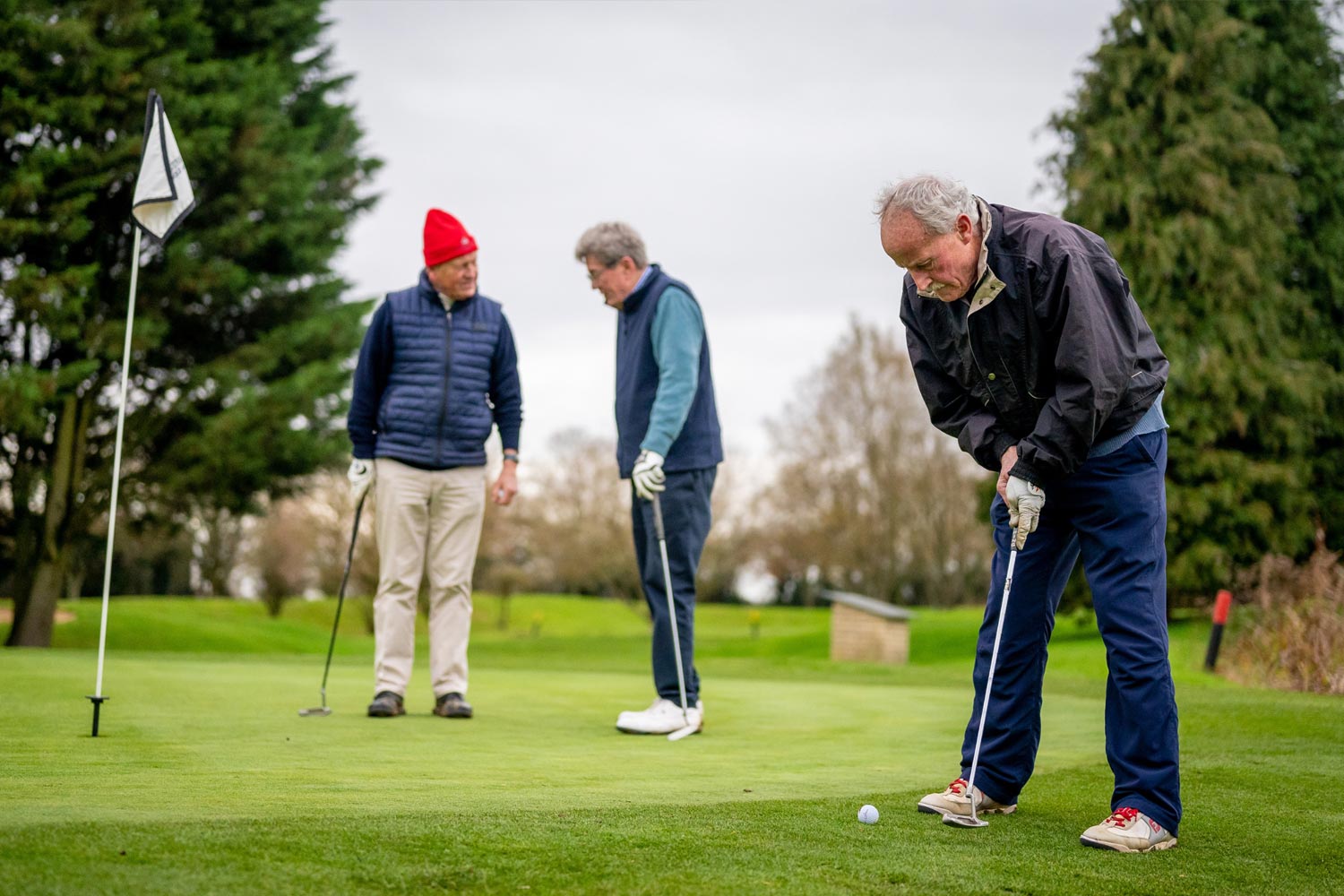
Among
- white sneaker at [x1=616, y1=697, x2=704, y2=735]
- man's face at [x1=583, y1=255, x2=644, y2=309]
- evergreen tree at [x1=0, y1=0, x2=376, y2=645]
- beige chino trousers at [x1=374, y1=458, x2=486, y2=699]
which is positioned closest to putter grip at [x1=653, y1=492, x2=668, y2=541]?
white sneaker at [x1=616, y1=697, x2=704, y2=735]

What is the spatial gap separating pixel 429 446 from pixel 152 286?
47.2 ft

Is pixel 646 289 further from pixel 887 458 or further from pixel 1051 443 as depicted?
pixel 887 458

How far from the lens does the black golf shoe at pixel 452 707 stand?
5621mm

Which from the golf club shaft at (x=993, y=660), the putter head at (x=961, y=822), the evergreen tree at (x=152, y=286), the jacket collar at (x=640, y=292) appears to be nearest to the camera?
the putter head at (x=961, y=822)

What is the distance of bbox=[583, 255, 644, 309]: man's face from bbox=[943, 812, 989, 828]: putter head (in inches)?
127

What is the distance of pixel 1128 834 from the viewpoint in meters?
2.98

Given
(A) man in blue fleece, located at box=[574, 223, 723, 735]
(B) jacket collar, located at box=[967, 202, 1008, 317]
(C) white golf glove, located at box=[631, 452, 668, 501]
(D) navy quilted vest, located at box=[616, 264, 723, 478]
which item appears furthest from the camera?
(D) navy quilted vest, located at box=[616, 264, 723, 478]

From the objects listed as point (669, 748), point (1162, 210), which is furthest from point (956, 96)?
point (1162, 210)

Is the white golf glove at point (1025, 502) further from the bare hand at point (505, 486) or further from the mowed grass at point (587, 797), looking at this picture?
the bare hand at point (505, 486)

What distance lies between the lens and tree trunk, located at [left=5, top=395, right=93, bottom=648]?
17766 mm

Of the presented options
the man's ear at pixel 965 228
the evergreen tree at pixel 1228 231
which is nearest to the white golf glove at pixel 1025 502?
the man's ear at pixel 965 228

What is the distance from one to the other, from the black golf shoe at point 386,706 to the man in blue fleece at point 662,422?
1004mm

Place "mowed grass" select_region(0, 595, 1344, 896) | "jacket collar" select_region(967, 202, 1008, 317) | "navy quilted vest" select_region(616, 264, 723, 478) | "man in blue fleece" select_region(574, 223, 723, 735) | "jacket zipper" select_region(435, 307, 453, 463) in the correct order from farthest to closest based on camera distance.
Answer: "jacket zipper" select_region(435, 307, 453, 463), "navy quilted vest" select_region(616, 264, 723, 478), "man in blue fleece" select_region(574, 223, 723, 735), "jacket collar" select_region(967, 202, 1008, 317), "mowed grass" select_region(0, 595, 1344, 896)

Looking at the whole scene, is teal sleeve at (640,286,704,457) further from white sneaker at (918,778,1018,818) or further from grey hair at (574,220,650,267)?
white sneaker at (918,778,1018,818)
